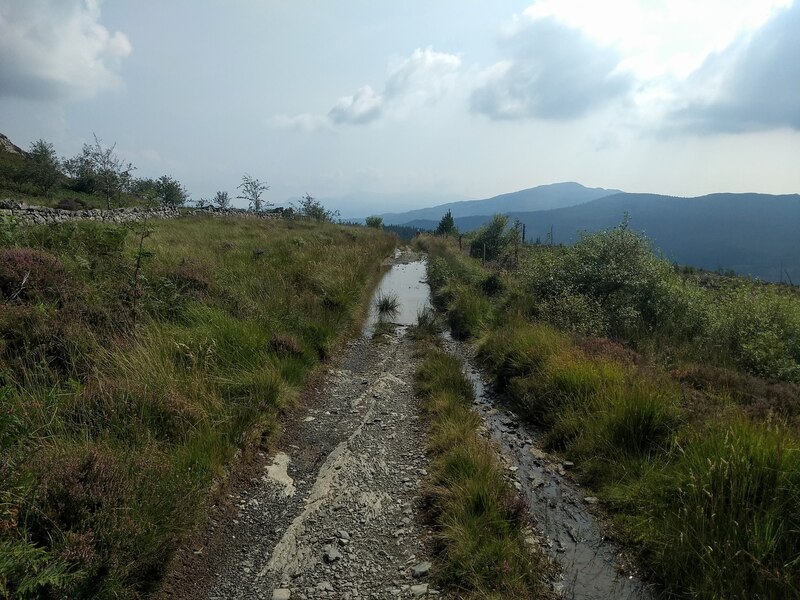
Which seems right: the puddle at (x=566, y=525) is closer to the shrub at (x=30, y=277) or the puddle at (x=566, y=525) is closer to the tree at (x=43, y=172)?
the shrub at (x=30, y=277)

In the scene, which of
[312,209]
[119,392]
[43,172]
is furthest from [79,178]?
[119,392]

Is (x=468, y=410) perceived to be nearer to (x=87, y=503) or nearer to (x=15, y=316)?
(x=87, y=503)

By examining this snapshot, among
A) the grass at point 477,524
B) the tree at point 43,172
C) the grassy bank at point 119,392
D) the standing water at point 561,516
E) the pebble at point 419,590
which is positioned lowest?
the standing water at point 561,516

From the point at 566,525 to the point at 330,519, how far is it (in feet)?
9.60

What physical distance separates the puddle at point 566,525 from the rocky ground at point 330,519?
4.78 ft

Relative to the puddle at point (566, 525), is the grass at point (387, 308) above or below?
above

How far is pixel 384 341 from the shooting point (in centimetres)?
1380

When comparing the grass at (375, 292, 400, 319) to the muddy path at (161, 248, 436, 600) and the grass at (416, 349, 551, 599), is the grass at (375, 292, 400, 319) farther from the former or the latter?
the grass at (416, 349, 551, 599)

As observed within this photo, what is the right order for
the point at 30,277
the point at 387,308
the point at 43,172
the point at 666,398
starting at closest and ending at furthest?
the point at 666,398 → the point at 30,277 → the point at 387,308 → the point at 43,172

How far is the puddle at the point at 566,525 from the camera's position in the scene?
436 cm

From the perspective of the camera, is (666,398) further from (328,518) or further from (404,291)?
(404,291)

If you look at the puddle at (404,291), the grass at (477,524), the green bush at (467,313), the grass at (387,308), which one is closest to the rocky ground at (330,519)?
the grass at (477,524)

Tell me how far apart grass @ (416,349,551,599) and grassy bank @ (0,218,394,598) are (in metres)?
2.74

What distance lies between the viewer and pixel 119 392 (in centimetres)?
562
